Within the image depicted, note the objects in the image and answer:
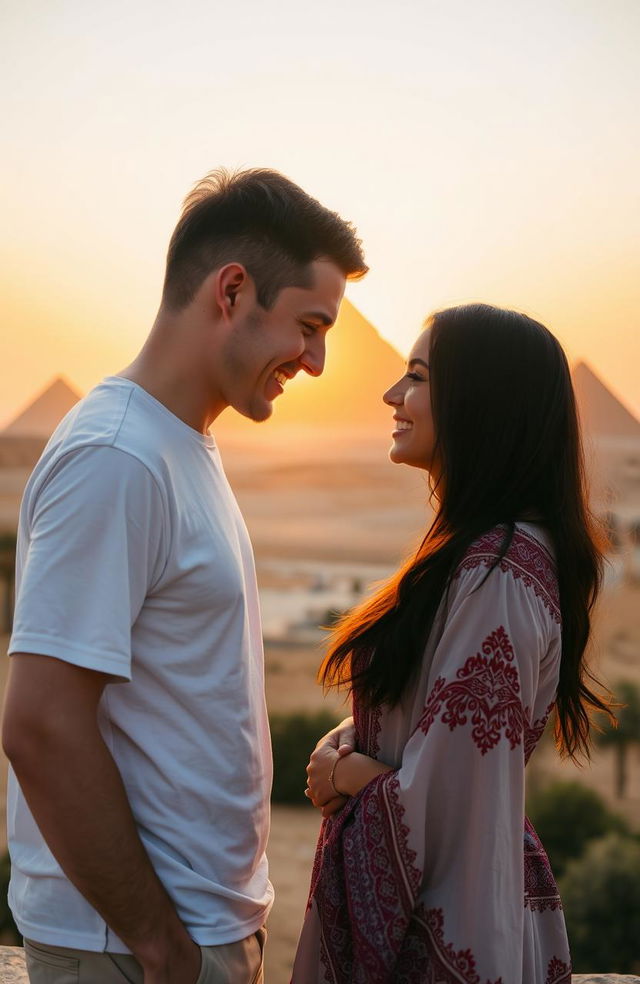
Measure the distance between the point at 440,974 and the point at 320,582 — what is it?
27.9 meters

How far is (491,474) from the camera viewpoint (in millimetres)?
1341

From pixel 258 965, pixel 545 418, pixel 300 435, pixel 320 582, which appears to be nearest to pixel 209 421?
pixel 545 418

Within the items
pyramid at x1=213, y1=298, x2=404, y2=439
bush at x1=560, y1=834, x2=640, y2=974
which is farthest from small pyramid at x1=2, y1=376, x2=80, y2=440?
bush at x1=560, y1=834, x2=640, y2=974

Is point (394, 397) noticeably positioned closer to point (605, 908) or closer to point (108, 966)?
point (108, 966)

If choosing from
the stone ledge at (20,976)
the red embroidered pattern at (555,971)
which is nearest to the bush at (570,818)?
the stone ledge at (20,976)

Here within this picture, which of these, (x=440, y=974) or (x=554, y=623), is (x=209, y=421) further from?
(x=440, y=974)

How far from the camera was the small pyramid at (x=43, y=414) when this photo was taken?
3222 cm

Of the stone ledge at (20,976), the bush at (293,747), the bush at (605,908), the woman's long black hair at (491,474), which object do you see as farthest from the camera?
the bush at (293,747)

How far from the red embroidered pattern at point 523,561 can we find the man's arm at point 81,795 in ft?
1.72

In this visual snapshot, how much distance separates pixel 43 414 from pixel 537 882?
3441cm

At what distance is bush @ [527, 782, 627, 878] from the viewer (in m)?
19.7

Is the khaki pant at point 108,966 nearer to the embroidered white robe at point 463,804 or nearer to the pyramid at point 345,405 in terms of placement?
the embroidered white robe at point 463,804

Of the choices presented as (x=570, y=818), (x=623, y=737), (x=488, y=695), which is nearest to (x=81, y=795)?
(x=488, y=695)

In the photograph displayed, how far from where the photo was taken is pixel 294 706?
26203mm
